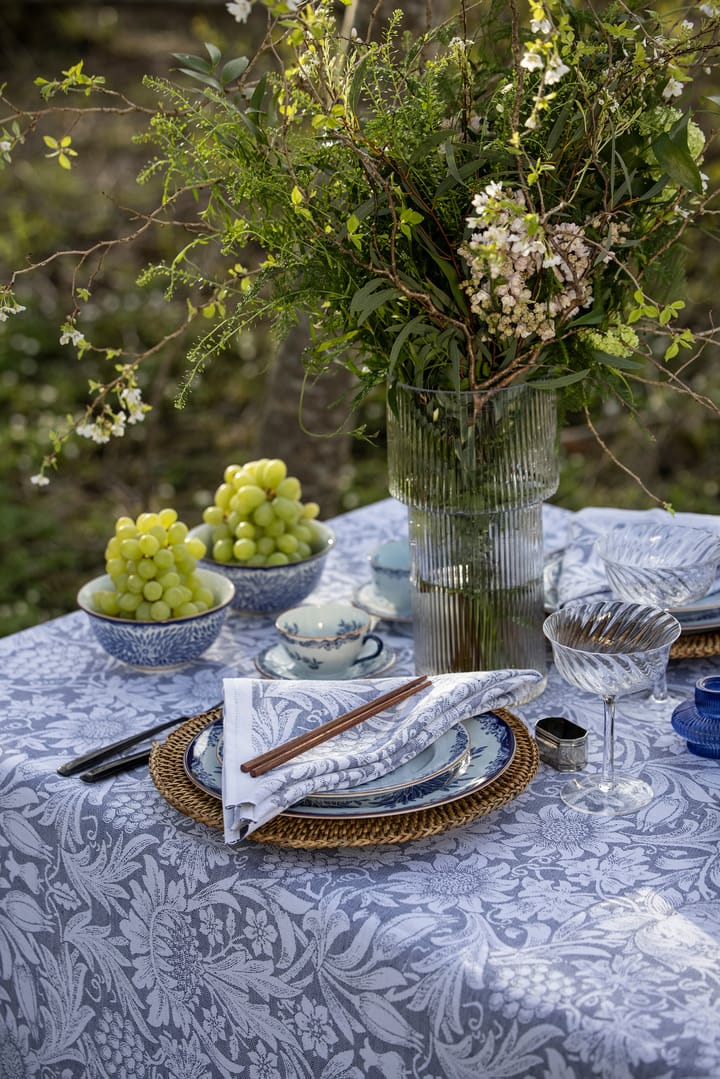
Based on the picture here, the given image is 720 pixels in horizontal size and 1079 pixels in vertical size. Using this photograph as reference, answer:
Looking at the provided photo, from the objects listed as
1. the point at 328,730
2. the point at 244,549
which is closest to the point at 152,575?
the point at 244,549

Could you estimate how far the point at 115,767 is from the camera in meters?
1.21

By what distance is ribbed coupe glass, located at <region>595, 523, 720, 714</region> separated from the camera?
1.33 meters

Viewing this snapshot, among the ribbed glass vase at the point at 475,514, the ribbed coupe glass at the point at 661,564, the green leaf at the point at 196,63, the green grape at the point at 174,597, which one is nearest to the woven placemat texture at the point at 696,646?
the ribbed coupe glass at the point at 661,564

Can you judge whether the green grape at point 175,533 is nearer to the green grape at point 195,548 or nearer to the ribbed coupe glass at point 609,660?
the green grape at point 195,548

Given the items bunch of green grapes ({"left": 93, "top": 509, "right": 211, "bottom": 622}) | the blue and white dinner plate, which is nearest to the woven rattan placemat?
the blue and white dinner plate

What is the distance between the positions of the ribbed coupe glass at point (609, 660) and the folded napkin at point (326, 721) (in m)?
0.08

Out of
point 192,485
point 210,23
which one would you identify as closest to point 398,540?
point 192,485

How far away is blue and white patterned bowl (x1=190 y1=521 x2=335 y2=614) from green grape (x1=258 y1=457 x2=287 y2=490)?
104 millimetres

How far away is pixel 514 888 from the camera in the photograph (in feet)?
3.27

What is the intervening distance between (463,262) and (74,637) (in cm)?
75

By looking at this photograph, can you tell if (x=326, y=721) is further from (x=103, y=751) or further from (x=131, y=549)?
(x=131, y=549)

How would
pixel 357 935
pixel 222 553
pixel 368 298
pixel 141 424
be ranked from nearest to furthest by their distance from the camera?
pixel 357 935 → pixel 368 298 → pixel 222 553 → pixel 141 424

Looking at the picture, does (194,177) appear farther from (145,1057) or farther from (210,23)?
(210,23)

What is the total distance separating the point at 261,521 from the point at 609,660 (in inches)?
25.2
